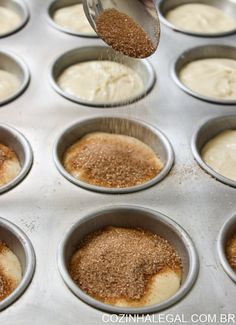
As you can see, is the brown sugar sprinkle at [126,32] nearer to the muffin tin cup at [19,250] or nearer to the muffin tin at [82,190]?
the muffin tin at [82,190]

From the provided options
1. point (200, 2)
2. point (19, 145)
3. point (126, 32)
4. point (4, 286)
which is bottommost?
point (4, 286)

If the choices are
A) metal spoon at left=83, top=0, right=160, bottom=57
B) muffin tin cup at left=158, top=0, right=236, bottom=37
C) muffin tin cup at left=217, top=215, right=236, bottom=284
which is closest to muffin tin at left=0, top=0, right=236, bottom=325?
muffin tin cup at left=217, top=215, right=236, bottom=284

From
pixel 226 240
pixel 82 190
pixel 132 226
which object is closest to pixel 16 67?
pixel 82 190

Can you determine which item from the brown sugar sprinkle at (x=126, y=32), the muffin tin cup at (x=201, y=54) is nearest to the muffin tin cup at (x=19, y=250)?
the brown sugar sprinkle at (x=126, y=32)

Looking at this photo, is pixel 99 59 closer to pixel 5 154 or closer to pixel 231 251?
pixel 5 154

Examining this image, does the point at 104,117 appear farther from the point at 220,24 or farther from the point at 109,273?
the point at 220,24

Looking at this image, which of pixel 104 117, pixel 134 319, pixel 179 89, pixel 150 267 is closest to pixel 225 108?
pixel 179 89
